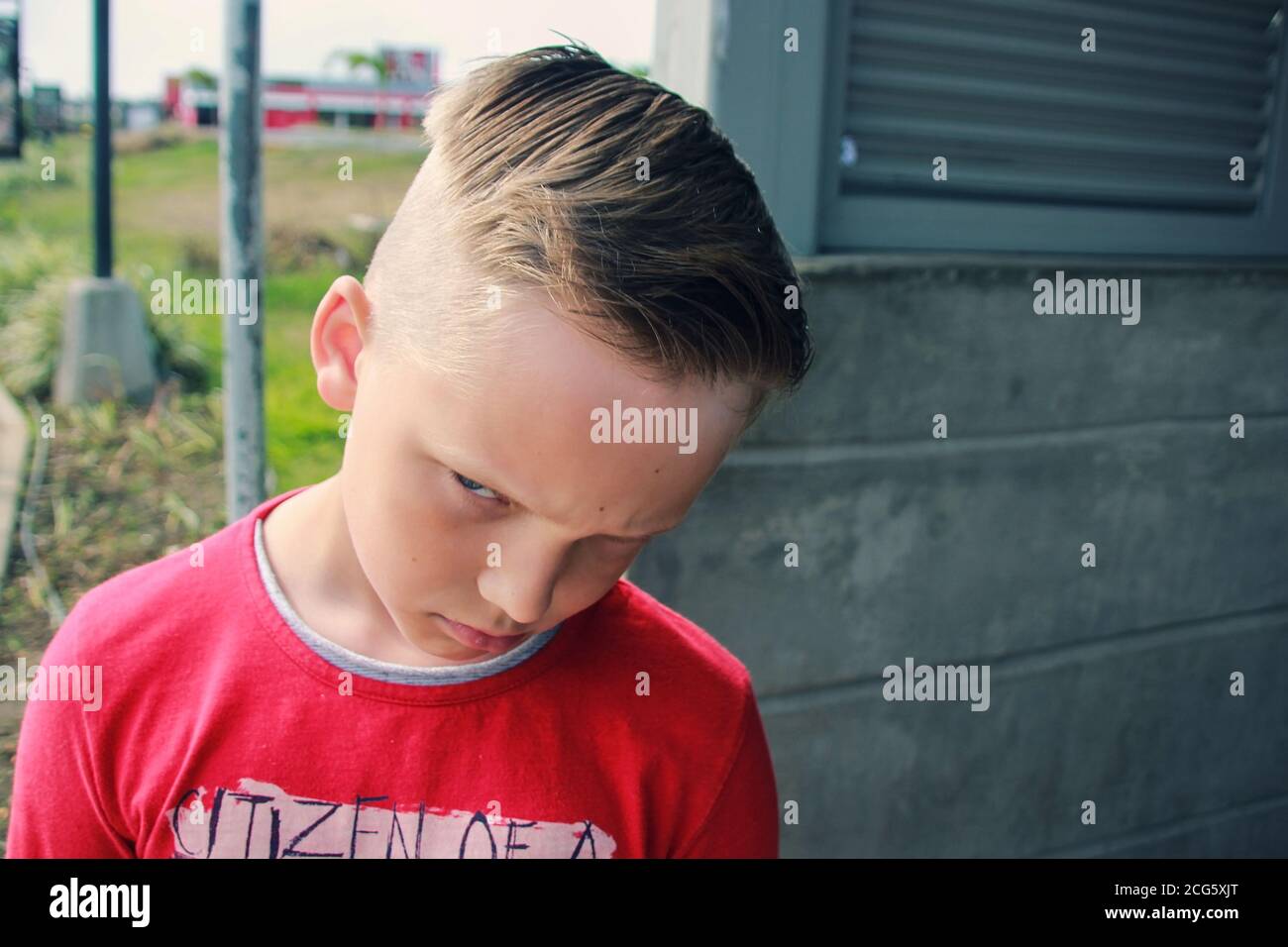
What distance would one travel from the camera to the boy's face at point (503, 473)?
3.64 ft

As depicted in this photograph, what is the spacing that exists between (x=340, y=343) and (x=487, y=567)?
0.29 m

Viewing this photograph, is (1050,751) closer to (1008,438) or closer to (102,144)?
(1008,438)

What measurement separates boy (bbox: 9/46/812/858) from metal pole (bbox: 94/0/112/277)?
12.2ft

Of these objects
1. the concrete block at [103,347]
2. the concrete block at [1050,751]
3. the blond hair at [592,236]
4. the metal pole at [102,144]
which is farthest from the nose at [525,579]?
the concrete block at [103,347]

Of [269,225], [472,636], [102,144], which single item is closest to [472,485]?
[472,636]

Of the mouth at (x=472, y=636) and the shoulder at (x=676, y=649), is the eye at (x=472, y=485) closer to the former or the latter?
the mouth at (x=472, y=636)

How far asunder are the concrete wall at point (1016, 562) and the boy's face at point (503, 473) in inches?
39.5

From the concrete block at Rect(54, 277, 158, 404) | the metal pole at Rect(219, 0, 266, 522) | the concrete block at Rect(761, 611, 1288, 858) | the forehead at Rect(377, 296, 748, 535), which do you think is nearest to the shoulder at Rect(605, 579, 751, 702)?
the forehead at Rect(377, 296, 748, 535)

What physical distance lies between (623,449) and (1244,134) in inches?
103

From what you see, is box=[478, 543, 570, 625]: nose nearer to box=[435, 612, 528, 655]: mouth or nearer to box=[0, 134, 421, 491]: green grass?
box=[435, 612, 528, 655]: mouth

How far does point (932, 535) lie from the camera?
2.61 meters

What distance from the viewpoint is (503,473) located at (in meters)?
1.12

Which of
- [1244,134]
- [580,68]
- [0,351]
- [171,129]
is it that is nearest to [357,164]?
[171,129]
